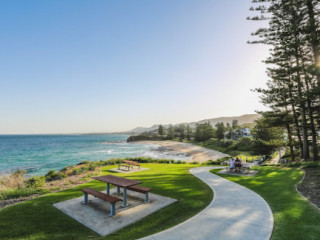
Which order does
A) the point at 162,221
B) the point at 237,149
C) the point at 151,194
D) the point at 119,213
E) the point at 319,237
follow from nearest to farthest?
1. the point at 319,237
2. the point at 162,221
3. the point at 119,213
4. the point at 151,194
5. the point at 237,149

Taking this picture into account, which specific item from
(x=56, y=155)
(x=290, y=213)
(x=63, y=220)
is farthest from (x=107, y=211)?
(x=56, y=155)

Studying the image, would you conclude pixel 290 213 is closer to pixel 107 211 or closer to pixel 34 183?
pixel 107 211

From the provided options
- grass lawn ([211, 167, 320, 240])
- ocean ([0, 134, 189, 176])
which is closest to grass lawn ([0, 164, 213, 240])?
grass lawn ([211, 167, 320, 240])

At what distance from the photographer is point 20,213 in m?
5.87

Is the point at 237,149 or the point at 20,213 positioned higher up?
the point at 20,213

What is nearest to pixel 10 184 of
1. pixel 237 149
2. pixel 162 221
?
pixel 162 221

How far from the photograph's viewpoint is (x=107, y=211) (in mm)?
5941

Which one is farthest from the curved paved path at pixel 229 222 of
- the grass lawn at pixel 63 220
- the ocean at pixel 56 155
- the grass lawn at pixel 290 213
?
the ocean at pixel 56 155

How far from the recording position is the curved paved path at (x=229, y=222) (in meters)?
4.12

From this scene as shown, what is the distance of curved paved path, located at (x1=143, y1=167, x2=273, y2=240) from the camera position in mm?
4121

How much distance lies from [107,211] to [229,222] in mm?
3836

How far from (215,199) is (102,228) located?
13.7 feet

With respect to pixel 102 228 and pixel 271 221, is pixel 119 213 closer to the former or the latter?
pixel 102 228

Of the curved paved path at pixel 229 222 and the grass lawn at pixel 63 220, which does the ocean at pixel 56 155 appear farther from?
the curved paved path at pixel 229 222
